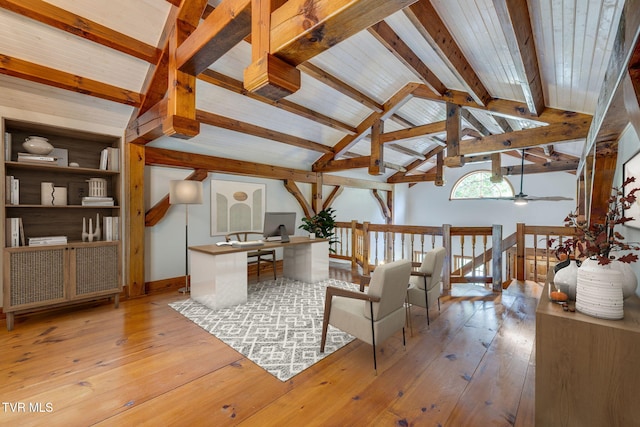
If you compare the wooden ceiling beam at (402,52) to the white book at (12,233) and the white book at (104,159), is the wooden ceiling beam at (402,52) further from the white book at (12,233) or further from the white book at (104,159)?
the white book at (12,233)

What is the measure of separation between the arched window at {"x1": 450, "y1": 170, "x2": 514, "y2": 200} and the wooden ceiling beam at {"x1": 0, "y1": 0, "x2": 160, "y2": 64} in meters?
8.39

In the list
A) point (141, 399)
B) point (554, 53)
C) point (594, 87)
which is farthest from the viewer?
point (594, 87)

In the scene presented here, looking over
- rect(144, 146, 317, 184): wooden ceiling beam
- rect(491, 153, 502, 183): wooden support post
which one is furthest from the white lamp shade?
rect(491, 153, 502, 183): wooden support post

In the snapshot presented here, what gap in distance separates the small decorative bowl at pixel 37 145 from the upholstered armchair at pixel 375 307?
138 inches

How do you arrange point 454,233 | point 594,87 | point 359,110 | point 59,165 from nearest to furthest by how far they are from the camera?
point 594,87 → point 59,165 → point 454,233 → point 359,110

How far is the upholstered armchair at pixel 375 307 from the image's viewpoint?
6.80 feet

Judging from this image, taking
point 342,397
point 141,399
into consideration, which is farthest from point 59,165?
point 342,397

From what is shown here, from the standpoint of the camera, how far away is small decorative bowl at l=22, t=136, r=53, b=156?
9.53 feet

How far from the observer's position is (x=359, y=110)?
5.13m

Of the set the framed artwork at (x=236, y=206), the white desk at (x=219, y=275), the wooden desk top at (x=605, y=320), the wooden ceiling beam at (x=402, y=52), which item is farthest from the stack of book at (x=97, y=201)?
the wooden desk top at (x=605, y=320)

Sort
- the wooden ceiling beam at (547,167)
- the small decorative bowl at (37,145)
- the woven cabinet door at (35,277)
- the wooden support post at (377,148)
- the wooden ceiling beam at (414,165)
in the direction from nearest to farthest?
the woven cabinet door at (35,277) → the small decorative bowl at (37,145) → the wooden support post at (377,148) → the wooden ceiling beam at (547,167) → the wooden ceiling beam at (414,165)

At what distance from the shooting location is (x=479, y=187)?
8391 millimetres

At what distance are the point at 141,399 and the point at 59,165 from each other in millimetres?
2808

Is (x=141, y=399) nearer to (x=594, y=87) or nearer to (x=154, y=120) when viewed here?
(x=154, y=120)
